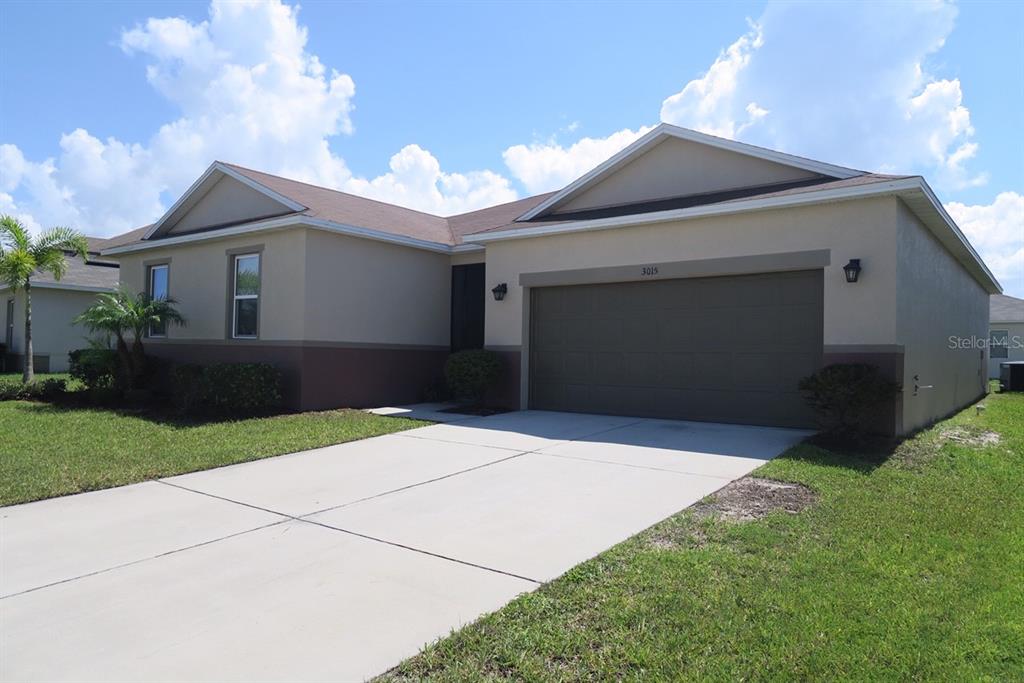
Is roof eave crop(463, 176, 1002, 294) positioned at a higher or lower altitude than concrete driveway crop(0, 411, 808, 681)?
higher

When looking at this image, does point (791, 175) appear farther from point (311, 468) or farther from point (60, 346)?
point (60, 346)

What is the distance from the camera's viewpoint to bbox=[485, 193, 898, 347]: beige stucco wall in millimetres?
9227

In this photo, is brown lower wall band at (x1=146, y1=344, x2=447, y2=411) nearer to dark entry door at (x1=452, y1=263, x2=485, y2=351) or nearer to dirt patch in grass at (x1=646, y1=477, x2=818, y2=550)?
dark entry door at (x1=452, y1=263, x2=485, y2=351)

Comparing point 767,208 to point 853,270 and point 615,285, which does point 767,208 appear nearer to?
point 853,270

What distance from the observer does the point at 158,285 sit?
53.5 feet

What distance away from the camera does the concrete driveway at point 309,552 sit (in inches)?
134

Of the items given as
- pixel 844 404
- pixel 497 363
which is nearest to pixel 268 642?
pixel 844 404

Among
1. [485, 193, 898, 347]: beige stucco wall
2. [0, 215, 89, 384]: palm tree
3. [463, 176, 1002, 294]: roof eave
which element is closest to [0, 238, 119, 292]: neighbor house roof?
[0, 215, 89, 384]: palm tree

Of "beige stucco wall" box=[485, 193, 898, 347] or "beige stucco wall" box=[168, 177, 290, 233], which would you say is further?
"beige stucco wall" box=[168, 177, 290, 233]

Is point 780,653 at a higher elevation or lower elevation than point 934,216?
lower

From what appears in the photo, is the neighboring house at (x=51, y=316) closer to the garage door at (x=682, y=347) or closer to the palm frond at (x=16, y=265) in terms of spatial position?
the palm frond at (x=16, y=265)

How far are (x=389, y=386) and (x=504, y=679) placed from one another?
1133 centimetres

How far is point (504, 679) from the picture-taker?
307cm

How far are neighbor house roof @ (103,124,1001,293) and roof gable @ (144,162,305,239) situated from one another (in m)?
0.04
